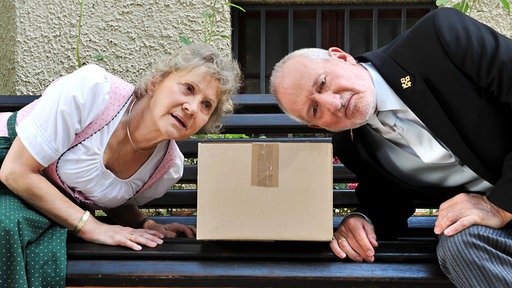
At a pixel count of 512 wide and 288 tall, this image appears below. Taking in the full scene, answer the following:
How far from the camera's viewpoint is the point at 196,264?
5.88 feet

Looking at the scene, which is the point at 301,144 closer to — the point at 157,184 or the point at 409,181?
the point at 409,181

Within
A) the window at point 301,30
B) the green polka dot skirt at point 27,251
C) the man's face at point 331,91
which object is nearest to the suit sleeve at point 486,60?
the man's face at point 331,91

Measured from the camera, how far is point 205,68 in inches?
78.9

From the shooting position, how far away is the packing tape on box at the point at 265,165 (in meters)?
1.78

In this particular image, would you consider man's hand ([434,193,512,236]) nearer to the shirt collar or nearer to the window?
the shirt collar

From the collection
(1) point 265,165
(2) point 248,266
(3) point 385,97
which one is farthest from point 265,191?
(3) point 385,97

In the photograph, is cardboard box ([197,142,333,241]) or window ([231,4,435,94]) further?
window ([231,4,435,94])

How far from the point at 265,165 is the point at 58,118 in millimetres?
658

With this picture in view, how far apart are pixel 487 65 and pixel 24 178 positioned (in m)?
1.40

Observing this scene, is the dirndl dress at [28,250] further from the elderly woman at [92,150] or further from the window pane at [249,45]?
the window pane at [249,45]

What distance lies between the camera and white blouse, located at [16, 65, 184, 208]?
1878mm

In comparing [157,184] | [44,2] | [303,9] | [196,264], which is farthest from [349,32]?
[196,264]

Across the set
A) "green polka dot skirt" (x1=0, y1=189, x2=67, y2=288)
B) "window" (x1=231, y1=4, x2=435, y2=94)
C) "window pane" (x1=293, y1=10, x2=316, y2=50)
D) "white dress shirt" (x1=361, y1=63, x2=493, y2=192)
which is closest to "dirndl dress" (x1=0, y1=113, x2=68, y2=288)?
"green polka dot skirt" (x1=0, y1=189, x2=67, y2=288)

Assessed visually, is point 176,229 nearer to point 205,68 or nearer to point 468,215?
point 205,68
